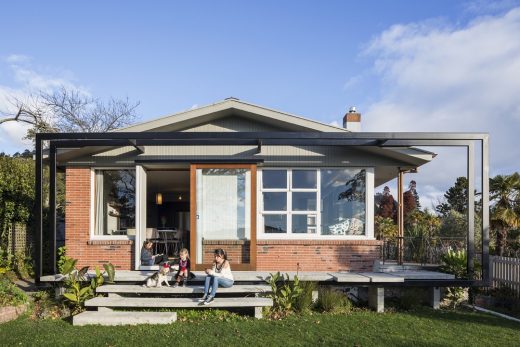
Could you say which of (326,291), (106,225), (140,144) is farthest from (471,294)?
(106,225)

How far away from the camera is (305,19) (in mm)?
11594

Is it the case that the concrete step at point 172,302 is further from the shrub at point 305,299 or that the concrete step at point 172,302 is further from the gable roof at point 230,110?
the gable roof at point 230,110

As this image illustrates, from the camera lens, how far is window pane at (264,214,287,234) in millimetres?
11414

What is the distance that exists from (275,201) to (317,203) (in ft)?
3.41

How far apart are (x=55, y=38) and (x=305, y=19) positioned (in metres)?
7.05

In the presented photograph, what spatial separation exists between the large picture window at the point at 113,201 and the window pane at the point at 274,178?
11.0 feet

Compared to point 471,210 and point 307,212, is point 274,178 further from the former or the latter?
point 471,210

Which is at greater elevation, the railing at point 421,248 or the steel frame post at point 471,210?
the steel frame post at point 471,210

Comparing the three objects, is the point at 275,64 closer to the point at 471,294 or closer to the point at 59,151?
the point at 59,151

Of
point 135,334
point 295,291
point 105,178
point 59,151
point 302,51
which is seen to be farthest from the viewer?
point 302,51

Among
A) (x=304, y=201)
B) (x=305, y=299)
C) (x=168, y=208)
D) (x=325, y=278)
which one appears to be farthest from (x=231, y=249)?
(x=168, y=208)

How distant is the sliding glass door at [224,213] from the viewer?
36.3 ft

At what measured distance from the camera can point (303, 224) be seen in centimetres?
1142

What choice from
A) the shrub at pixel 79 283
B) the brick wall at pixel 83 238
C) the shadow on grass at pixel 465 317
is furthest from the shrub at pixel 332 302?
the brick wall at pixel 83 238
